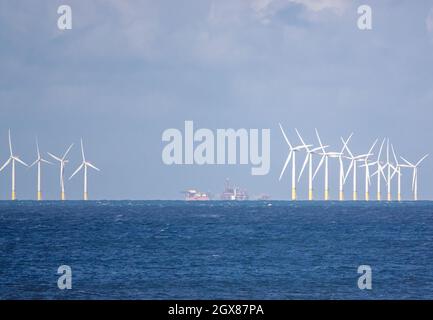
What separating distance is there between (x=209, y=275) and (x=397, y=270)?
14.6 m

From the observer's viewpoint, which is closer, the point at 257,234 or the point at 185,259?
the point at 185,259

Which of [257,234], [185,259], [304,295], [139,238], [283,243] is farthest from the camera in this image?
[257,234]

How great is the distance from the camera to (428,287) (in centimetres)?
6262

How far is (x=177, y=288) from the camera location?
6219 cm
